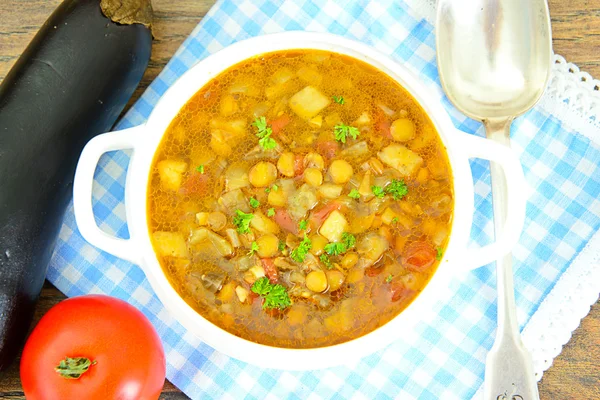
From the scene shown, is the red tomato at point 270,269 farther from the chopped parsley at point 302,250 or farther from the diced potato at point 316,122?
the diced potato at point 316,122

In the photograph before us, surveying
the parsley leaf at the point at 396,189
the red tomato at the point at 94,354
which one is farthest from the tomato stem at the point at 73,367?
the parsley leaf at the point at 396,189

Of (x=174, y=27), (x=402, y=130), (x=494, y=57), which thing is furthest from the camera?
(x=174, y=27)

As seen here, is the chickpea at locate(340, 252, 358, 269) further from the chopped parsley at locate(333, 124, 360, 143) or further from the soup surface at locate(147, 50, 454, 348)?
the chopped parsley at locate(333, 124, 360, 143)

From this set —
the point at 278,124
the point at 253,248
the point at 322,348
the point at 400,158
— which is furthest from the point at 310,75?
the point at 322,348

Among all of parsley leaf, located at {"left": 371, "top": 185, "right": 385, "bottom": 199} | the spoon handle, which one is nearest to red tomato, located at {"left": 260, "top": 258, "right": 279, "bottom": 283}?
parsley leaf, located at {"left": 371, "top": 185, "right": 385, "bottom": 199}

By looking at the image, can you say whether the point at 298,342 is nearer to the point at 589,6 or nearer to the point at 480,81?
the point at 480,81

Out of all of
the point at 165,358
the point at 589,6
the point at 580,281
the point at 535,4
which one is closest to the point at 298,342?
the point at 165,358

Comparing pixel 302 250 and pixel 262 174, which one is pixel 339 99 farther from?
pixel 302 250

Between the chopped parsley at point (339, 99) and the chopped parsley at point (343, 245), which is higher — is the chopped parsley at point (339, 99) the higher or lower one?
the higher one
